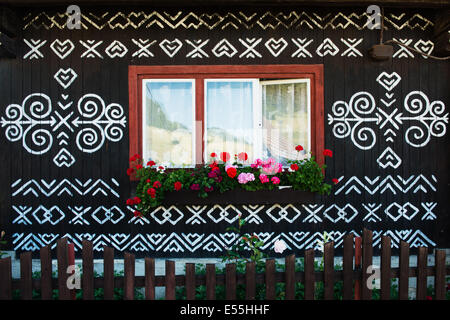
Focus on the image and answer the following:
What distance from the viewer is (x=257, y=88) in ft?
14.4

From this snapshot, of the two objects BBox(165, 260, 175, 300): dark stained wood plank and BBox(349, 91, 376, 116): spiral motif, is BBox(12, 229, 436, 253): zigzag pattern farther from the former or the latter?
BBox(165, 260, 175, 300): dark stained wood plank

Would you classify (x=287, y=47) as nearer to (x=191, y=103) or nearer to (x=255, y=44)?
(x=255, y=44)

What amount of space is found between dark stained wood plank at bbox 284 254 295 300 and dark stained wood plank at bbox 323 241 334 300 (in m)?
0.25

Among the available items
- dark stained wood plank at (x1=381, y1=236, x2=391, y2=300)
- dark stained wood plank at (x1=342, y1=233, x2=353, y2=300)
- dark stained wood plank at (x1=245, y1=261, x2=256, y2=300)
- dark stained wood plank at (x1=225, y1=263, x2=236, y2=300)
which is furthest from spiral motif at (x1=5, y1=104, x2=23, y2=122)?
dark stained wood plank at (x1=381, y1=236, x2=391, y2=300)

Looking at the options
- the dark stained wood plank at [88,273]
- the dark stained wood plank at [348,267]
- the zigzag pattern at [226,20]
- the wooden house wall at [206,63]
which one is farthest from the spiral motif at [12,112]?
the dark stained wood plank at [348,267]

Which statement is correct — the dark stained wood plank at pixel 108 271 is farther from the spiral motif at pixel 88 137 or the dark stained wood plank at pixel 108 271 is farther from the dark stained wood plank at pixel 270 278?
the spiral motif at pixel 88 137

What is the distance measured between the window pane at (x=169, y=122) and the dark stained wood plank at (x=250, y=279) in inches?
84.6

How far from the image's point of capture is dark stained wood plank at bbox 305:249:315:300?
2.48 m

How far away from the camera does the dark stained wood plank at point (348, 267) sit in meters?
2.50

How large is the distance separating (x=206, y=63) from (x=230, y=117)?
763 millimetres

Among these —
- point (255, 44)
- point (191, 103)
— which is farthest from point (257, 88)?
point (191, 103)

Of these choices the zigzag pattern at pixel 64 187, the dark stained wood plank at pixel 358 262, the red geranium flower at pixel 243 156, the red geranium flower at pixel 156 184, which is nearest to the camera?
the dark stained wood plank at pixel 358 262

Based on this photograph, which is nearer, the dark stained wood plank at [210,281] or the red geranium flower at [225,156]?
the dark stained wood plank at [210,281]
